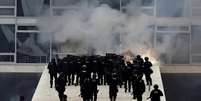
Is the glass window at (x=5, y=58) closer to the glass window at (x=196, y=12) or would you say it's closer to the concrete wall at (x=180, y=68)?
the concrete wall at (x=180, y=68)

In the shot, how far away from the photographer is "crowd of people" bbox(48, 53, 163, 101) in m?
33.2

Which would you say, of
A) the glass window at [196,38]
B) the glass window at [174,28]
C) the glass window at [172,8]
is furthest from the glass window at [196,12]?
the glass window at [174,28]

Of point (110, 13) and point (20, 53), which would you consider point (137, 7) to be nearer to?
point (110, 13)

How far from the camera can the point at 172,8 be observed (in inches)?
1802

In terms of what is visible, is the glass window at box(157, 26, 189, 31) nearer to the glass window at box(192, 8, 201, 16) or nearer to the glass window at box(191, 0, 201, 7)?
the glass window at box(192, 8, 201, 16)

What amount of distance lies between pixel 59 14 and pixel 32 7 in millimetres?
1398

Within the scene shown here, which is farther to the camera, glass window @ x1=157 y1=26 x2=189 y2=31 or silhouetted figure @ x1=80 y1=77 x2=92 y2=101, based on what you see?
glass window @ x1=157 y1=26 x2=189 y2=31

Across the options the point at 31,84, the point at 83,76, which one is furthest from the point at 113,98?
the point at 31,84

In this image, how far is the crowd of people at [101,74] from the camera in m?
33.2

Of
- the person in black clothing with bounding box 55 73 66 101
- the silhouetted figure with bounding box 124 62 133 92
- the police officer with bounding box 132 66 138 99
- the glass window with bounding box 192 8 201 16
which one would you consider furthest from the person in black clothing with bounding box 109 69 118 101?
the glass window with bounding box 192 8 201 16

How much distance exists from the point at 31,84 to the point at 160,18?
7.15 m

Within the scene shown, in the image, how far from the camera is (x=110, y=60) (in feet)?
122

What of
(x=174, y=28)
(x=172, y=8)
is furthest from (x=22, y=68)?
(x=172, y=8)

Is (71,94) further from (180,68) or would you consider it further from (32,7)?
(32,7)
